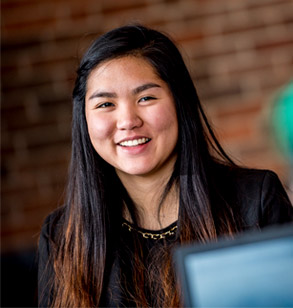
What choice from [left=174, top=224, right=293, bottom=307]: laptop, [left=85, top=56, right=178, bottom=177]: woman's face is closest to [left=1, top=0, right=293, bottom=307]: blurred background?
[left=85, top=56, right=178, bottom=177]: woman's face

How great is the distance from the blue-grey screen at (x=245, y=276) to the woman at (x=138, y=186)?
24.0 inches

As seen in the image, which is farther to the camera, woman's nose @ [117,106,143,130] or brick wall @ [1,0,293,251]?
brick wall @ [1,0,293,251]

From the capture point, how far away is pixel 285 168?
10.1 feet

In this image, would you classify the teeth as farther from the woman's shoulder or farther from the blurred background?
the blurred background

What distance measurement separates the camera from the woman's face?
1473 millimetres

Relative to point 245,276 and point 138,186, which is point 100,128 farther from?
A: point 245,276

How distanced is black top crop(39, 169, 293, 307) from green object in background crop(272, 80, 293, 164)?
116 cm

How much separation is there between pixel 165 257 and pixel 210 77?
197 centimetres

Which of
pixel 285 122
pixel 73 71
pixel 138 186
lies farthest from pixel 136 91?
pixel 73 71

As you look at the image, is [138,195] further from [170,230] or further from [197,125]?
[197,125]

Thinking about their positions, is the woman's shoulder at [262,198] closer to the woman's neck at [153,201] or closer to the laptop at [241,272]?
the woman's neck at [153,201]

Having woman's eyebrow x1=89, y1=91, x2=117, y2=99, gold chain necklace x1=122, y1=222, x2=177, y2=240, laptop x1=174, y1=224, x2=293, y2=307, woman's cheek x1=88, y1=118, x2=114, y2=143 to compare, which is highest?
woman's eyebrow x1=89, y1=91, x2=117, y2=99

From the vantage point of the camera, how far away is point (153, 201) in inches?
63.4

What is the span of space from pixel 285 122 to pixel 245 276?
2003 millimetres
